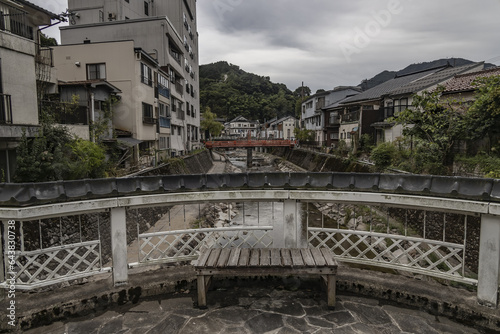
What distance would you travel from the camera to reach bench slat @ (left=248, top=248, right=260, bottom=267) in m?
5.02

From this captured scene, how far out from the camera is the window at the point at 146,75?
27156mm

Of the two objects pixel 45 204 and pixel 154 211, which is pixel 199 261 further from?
pixel 154 211

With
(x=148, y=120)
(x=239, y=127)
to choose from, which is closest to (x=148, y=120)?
(x=148, y=120)

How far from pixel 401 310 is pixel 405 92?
2999 centimetres

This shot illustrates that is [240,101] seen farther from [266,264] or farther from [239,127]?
[266,264]

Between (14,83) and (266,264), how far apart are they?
15.4 metres

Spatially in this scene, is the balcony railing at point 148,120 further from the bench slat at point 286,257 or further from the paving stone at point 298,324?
the paving stone at point 298,324

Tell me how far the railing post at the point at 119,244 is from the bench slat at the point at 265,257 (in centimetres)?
266

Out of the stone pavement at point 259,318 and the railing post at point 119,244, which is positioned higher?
the railing post at point 119,244

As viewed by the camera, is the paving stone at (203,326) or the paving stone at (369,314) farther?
the paving stone at (369,314)

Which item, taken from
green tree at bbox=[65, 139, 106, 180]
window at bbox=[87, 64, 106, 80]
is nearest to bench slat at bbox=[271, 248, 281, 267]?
green tree at bbox=[65, 139, 106, 180]

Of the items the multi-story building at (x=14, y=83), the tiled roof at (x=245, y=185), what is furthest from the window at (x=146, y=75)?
the tiled roof at (x=245, y=185)

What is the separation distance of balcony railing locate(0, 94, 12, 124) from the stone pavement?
12.2 metres

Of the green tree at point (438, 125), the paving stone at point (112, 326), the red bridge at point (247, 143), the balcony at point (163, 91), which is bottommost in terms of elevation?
the paving stone at point (112, 326)
